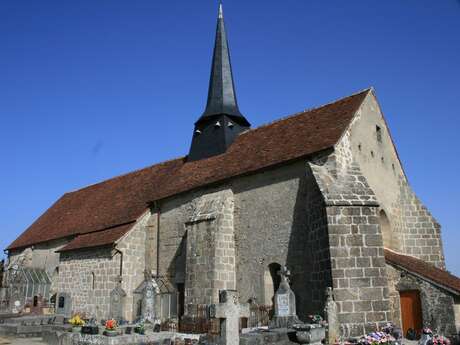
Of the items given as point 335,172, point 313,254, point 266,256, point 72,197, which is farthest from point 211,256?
point 72,197

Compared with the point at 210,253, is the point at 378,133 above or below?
above

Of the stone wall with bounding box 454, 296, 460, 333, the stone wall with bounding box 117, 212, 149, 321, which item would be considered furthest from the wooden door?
the stone wall with bounding box 117, 212, 149, 321

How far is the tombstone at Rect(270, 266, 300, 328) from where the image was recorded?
37.1ft

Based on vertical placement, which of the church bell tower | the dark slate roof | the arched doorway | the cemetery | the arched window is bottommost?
the cemetery

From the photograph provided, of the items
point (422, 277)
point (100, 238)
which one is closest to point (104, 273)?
point (100, 238)

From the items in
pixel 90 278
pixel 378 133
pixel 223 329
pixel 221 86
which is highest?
pixel 221 86

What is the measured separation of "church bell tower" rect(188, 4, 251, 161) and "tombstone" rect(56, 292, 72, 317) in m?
7.87

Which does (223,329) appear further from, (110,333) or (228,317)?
(110,333)

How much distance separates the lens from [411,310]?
40.4ft

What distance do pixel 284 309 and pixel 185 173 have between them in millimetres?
8737

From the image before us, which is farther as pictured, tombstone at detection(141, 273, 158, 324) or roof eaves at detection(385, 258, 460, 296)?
tombstone at detection(141, 273, 158, 324)

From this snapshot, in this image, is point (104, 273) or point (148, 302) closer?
point (148, 302)

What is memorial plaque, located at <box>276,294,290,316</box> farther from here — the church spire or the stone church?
the church spire

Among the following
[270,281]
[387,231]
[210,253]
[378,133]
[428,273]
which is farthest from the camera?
[378,133]
